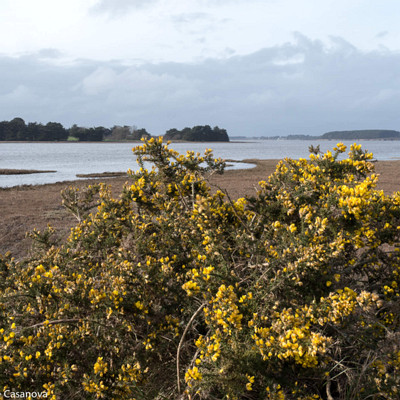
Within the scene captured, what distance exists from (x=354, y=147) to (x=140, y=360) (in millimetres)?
2890

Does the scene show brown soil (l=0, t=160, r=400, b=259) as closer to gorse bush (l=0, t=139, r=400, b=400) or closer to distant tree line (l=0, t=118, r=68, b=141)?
gorse bush (l=0, t=139, r=400, b=400)

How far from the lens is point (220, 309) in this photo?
7.40 ft

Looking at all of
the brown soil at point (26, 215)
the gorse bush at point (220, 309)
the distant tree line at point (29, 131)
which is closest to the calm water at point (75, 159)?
the brown soil at point (26, 215)

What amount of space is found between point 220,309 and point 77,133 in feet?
481

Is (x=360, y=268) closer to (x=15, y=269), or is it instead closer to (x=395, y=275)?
(x=395, y=275)

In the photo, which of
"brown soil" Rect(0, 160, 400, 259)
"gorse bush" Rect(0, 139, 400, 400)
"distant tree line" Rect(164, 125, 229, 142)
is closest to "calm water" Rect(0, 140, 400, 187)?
"brown soil" Rect(0, 160, 400, 259)

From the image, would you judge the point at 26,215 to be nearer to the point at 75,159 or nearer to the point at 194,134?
the point at 75,159

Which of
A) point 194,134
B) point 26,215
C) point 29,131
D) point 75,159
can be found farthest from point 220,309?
point 29,131

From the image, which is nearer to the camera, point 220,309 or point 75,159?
point 220,309

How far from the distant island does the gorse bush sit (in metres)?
122

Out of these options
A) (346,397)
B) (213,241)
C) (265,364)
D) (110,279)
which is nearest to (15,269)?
(110,279)

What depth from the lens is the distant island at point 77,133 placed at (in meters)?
129

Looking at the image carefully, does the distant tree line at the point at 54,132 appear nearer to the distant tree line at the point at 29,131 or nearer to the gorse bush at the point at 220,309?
the distant tree line at the point at 29,131

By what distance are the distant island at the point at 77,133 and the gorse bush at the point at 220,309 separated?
12155 centimetres
